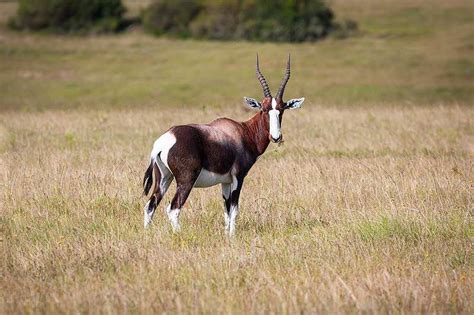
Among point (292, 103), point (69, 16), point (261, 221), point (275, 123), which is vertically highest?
point (292, 103)

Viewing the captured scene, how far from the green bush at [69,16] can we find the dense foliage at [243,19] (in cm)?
248

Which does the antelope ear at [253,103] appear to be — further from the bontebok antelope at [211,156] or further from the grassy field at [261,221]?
the grassy field at [261,221]

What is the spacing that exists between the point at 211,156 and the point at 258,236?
4.20 ft

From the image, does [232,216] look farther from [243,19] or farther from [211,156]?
[243,19]

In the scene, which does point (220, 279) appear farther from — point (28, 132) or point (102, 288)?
point (28, 132)

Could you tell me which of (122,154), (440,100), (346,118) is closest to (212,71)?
(440,100)

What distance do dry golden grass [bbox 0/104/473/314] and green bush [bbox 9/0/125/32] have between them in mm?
43575

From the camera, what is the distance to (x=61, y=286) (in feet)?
27.3

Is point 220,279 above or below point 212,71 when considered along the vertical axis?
above

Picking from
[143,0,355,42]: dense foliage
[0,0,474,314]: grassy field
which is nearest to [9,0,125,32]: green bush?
[143,0,355,42]: dense foliage

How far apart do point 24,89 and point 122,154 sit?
22955 mm

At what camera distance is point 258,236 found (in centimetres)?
1041

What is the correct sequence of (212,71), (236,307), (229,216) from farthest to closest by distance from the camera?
(212,71), (229,216), (236,307)

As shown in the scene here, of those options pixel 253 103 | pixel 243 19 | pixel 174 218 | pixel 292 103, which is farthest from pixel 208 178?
pixel 243 19
